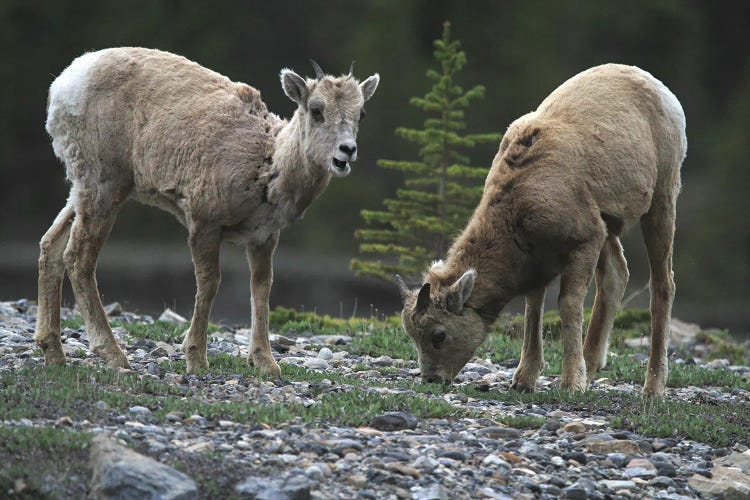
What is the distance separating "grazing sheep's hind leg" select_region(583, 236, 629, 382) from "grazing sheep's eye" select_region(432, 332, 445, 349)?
181 centimetres

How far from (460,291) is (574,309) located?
40.1 inches

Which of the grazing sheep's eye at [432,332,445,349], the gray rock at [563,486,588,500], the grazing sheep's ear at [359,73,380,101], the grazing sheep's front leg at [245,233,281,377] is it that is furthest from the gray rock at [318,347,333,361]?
the gray rock at [563,486,588,500]

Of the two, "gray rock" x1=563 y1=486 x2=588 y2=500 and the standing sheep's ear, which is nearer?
"gray rock" x1=563 y1=486 x2=588 y2=500

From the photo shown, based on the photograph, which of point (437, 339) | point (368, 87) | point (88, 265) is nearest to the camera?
point (437, 339)

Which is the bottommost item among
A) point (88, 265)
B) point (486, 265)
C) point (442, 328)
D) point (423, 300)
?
point (442, 328)

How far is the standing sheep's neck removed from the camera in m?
10.4

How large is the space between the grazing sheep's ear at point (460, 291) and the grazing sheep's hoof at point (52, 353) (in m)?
3.37

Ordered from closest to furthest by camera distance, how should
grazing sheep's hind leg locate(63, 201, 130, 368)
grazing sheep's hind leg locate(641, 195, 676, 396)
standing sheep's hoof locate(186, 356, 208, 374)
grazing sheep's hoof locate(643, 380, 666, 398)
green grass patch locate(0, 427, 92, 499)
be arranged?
green grass patch locate(0, 427, 92, 499) → standing sheep's hoof locate(186, 356, 208, 374) → grazing sheep's hind leg locate(63, 201, 130, 368) → grazing sheep's hoof locate(643, 380, 666, 398) → grazing sheep's hind leg locate(641, 195, 676, 396)

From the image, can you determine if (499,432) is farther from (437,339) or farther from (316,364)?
(316,364)

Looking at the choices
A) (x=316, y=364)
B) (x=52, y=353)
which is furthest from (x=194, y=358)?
(x=316, y=364)

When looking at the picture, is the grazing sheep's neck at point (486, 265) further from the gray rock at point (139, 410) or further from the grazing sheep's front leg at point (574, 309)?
the gray rock at point (139, 410)

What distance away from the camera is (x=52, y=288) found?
10734 millimetres

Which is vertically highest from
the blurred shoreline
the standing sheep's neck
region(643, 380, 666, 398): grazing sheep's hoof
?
the standing sheep's neck

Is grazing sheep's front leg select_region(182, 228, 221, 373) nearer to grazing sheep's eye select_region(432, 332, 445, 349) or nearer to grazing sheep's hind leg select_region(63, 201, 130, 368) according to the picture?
grazing sheep's hind leg select_region(63, 201, 130, 368)
